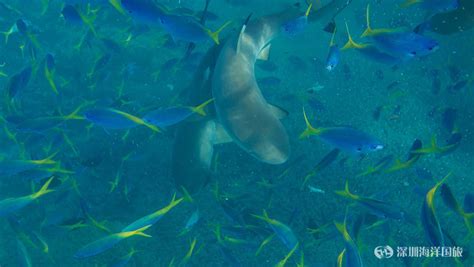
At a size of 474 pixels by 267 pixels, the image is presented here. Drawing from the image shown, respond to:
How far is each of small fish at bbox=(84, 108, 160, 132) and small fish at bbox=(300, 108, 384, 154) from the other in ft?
5.89

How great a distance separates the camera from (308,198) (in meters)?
5.04

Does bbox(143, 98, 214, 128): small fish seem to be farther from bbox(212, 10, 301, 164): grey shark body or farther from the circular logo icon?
the circular logo icon

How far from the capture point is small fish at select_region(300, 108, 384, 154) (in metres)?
3.43

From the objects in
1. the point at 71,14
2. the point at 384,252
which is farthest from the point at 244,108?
the point at 71,14

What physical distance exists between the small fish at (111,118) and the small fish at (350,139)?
5.89 feet

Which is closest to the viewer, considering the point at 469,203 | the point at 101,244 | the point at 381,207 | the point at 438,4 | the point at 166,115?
the point at 101,244

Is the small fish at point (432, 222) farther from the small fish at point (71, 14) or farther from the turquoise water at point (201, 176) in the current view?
the small fish at point (71, 14)

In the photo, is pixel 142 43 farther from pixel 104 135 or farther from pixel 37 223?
pixel 37 223

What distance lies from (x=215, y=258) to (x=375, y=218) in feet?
7.10

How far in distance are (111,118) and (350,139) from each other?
2.51 meters

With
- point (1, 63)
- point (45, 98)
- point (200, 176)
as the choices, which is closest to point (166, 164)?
point (200, 176)

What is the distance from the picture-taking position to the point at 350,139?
3.48 m
